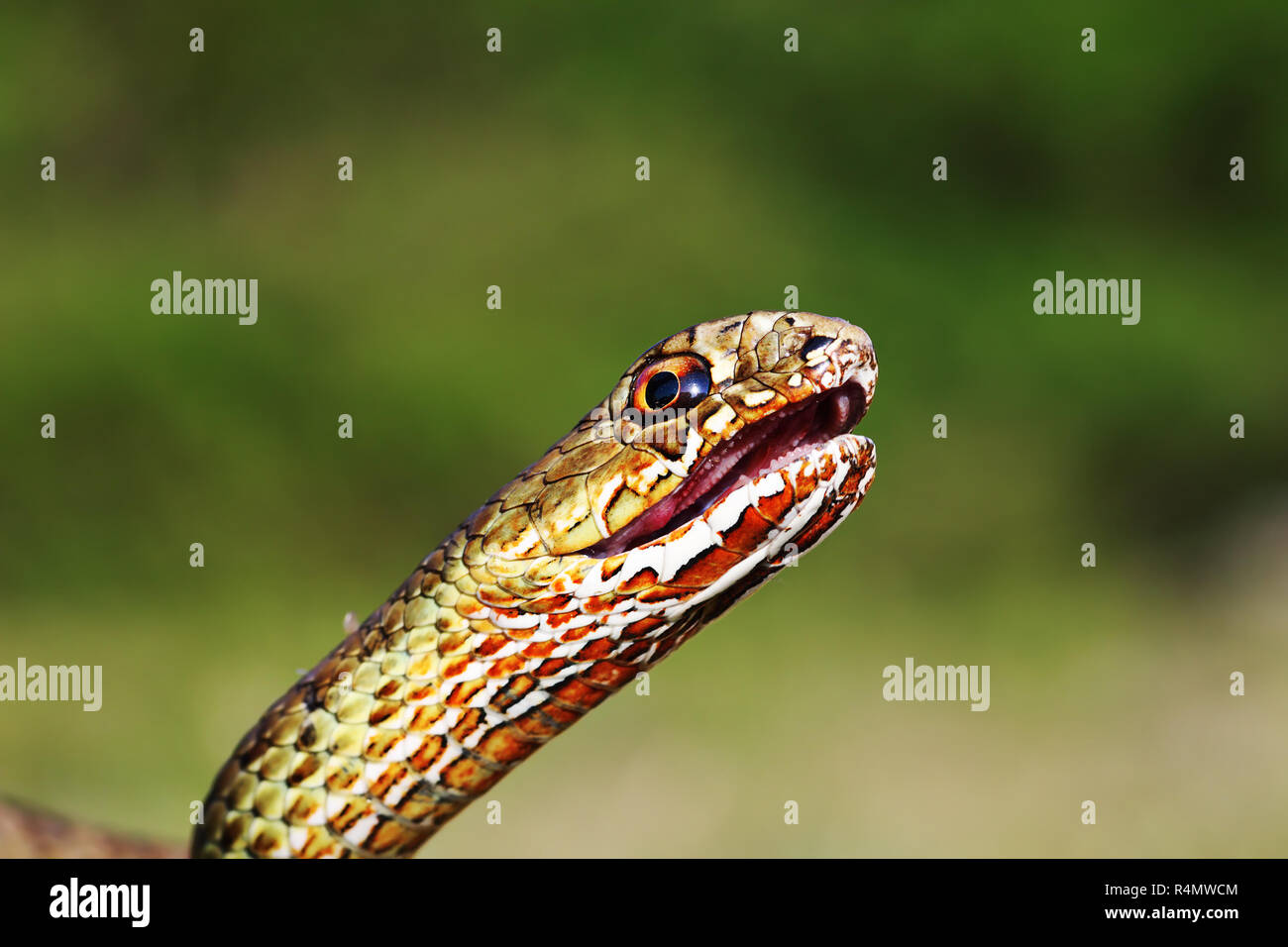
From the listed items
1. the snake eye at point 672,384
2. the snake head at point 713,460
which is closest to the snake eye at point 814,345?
the snake head at point 713,460

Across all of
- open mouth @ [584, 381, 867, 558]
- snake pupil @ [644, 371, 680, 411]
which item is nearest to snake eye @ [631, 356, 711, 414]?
snake pupil @ [644, 371, 680, 411]

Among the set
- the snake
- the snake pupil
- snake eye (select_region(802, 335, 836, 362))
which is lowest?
the snake

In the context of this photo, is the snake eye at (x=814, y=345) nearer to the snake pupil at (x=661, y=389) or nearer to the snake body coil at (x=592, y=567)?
the snake body coil at (x=592, y=567)

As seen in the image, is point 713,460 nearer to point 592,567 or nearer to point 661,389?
point 661,389

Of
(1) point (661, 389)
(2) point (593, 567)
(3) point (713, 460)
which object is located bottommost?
(2) point (593, 567)

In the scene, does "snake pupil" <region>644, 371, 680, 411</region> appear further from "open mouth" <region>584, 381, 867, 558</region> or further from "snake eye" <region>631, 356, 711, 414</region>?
"open mouth" <region>584, 381, 867, 558</region>

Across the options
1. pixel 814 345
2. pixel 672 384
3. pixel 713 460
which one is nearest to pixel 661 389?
pixel 672 384
